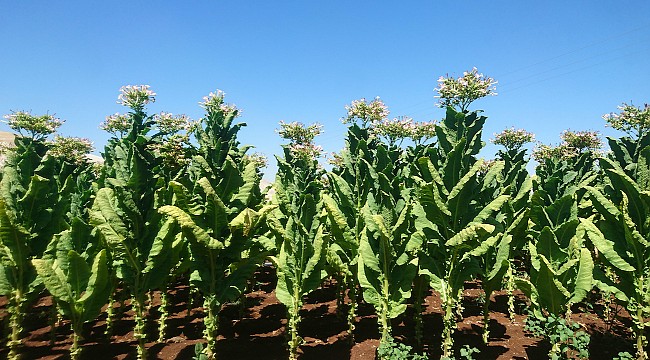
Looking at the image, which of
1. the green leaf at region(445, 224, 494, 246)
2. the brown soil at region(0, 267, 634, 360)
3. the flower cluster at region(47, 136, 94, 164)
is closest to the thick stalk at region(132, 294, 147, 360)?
the brown soil at region(0, 267, 634, 360)

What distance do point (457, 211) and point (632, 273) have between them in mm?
3030

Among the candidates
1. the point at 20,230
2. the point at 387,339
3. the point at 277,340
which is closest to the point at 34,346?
the point at 20,230

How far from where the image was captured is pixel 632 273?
238 inches

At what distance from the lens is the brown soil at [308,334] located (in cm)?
672

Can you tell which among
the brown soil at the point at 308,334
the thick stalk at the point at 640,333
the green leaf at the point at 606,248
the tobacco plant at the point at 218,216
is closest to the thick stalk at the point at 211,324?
the tobacco plant at the point at 218,216

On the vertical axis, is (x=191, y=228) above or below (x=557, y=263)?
above

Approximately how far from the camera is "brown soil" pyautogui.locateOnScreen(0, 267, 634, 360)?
6719mm

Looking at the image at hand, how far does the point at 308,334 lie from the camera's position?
7.77 meters

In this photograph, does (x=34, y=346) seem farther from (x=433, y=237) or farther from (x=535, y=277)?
(x=535, y=277)

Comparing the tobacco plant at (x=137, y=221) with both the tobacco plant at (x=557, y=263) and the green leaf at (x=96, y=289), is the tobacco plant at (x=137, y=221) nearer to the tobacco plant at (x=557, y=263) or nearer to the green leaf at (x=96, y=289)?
the green leaf at (x=96, y=289)

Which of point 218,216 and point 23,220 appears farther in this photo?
point 23,220

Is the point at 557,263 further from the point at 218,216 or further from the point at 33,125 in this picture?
the point at 33,125

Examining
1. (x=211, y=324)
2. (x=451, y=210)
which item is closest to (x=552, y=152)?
(x=451, y=210)

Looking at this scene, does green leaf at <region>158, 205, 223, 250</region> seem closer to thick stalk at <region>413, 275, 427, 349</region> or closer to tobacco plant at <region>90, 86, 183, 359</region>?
tobacco plant at <region>90, 86, 183, 359</region>
